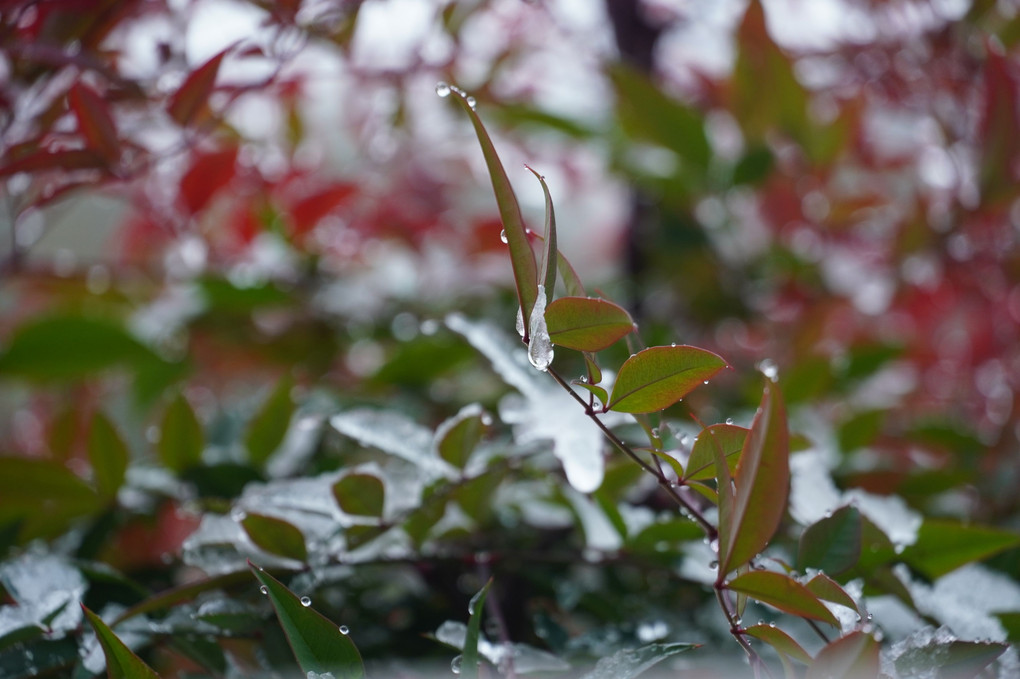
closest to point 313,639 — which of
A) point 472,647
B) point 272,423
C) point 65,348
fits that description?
point 472,647

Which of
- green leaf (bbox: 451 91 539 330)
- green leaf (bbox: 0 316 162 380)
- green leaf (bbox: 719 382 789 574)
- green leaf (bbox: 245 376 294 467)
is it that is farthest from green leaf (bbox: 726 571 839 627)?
green leaf (bbox: 0 316 162 380)

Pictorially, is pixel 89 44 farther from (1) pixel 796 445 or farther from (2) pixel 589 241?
(2) pixel 589 241

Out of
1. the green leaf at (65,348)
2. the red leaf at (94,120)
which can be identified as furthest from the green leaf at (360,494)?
the green leaf at (65,348)

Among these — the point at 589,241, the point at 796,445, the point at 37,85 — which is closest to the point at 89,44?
the point at 37,85

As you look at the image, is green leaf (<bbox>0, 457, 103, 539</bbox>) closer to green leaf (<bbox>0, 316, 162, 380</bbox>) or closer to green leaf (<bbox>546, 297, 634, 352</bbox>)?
green leaf (<bbox>0, 316, 162, 380</bbox>)

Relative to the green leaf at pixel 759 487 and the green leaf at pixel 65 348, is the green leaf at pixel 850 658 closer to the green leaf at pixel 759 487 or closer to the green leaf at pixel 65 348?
the green leaf at pixel 759 487
